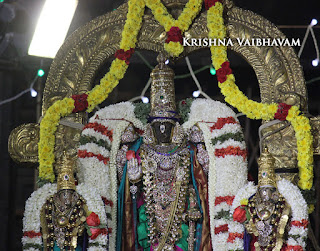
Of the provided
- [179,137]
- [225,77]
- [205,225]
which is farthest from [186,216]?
[225,77]

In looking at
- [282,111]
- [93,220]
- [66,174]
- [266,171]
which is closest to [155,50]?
[282,111]

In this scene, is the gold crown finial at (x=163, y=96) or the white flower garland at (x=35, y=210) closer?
the white flower garland at (x=35, y=210)

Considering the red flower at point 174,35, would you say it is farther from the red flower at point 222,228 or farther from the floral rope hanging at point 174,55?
the red flower at point 222,228

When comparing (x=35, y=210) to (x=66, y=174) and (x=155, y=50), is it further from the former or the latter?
(x=155, y=50)

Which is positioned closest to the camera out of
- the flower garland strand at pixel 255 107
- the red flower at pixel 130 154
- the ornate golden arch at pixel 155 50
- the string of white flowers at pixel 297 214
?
the string of white flowers at pixel 297 214

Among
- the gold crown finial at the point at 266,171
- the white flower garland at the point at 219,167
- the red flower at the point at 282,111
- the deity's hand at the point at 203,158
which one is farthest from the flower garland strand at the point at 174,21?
the gold crown finial at the point at 266,171

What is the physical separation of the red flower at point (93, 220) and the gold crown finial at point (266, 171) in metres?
1.51

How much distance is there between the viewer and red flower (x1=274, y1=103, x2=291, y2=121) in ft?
21.2

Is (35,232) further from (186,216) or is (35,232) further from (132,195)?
(186,216)

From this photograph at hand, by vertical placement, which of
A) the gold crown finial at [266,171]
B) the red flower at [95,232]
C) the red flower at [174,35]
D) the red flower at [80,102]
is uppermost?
the red flower at [174,35]

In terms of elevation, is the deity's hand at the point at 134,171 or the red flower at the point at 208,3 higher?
the red flower at the point at 208,3

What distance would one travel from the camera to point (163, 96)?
668 centimetres

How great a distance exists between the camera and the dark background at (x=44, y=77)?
805cm

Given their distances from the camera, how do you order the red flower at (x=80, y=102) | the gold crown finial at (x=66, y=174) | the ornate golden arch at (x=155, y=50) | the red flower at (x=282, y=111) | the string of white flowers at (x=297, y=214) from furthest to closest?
the red flower at (x=80, y=102)
the ornate golden arch at (x=155, y=50)
the red flower at (x=282, y=111)
the gold crown finial at (x=66, y=174)
the string of white flowers at (x=297, y=214)
